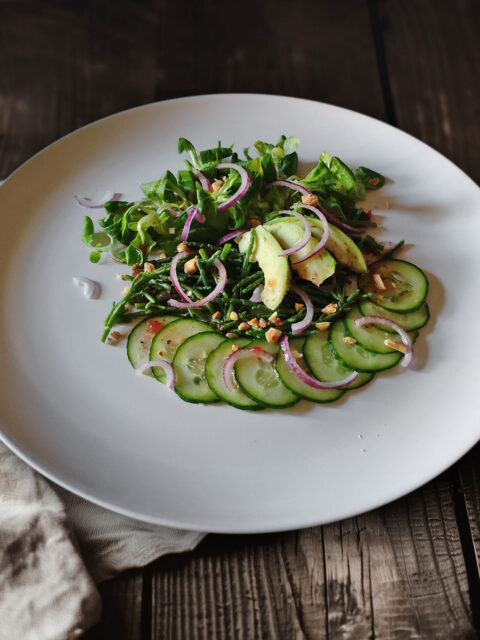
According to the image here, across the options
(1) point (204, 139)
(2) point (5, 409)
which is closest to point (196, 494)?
(2) point (5, 409)

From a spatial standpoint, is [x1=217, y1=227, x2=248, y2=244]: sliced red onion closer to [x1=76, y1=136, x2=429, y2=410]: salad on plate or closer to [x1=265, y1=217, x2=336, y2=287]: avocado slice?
[x1=76, y1=136, x2=429, y2=410]: salad on plate

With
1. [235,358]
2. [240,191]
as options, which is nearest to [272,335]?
[235,358]

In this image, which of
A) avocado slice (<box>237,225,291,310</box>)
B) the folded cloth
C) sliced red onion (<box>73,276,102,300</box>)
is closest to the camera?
the folded cloth

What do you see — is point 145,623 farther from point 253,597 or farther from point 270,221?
point 270,221

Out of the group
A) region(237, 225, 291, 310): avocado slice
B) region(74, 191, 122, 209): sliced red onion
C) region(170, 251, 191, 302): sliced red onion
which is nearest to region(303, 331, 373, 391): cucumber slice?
region(237, 225, 291, 310): avocado slice

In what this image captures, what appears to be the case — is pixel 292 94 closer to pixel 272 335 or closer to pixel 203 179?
pixel 203 179
